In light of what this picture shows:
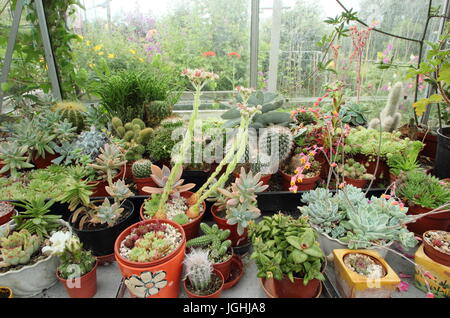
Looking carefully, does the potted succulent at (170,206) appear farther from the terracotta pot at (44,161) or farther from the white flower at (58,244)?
the terracotta pot at (44,161)

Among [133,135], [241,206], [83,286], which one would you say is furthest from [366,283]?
[133,135]

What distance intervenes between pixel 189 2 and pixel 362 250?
2.48 m

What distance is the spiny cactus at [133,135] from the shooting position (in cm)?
193

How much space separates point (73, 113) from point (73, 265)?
139 cm

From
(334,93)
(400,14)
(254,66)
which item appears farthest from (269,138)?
(400,14)

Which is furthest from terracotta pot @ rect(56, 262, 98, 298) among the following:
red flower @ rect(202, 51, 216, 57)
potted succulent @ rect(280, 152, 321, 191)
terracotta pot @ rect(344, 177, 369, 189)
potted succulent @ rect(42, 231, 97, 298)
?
red flower @ rect(202, 51, 216, 57)

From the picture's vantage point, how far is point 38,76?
2.64m

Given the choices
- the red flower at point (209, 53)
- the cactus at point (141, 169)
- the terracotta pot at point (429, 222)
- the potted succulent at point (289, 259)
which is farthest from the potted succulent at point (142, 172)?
the terracotta pot at point (429, 222)

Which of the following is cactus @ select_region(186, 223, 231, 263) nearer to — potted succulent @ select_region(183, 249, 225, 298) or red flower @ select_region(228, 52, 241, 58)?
potted succulent @ select_region(183, 249, 225, 298)

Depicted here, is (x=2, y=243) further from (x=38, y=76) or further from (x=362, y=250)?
(x=38, y=76)

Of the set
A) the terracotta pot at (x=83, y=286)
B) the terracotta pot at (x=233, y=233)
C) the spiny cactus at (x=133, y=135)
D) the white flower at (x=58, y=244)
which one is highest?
the spiny cactus at (x=133, y=135)

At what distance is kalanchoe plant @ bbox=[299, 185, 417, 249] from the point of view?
130 cm

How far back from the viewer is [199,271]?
116 cm
